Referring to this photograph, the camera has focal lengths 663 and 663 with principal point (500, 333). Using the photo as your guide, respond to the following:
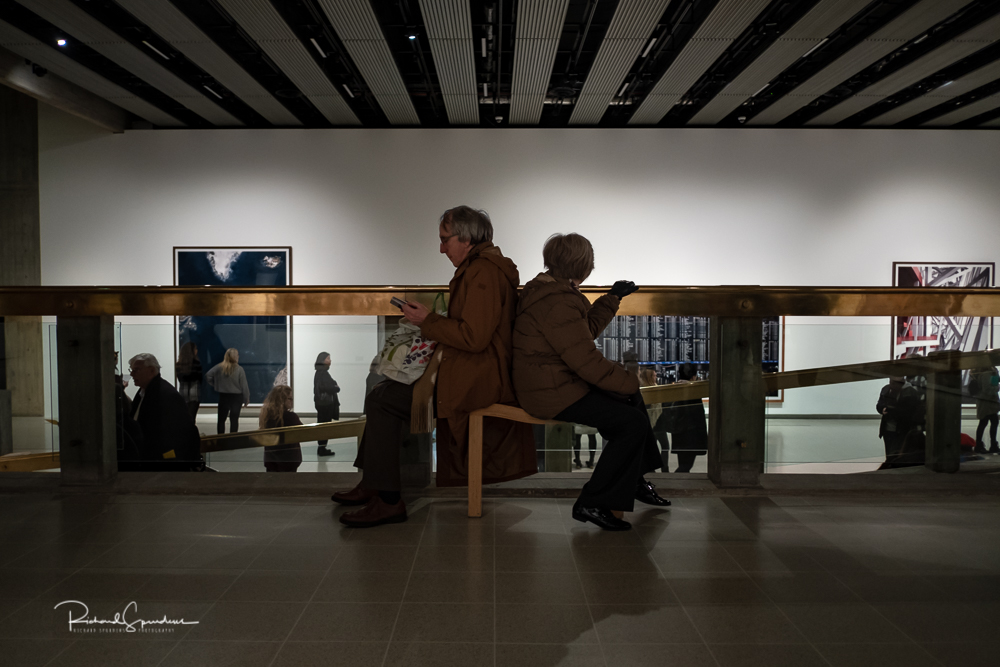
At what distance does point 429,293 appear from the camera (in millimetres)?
3070

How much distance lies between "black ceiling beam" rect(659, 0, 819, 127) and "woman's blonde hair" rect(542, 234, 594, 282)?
3.97m

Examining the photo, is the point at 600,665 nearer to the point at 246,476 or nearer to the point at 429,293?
the point at 429,293

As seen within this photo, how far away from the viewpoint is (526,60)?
6.24 meters

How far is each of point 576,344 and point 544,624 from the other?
1.03 meters

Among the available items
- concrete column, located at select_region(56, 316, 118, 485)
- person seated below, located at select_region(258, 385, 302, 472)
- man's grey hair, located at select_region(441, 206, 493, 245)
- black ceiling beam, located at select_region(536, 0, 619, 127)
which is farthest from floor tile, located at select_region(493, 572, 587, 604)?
black ceiling beam, located at select_region(536, 0, 619, 127)

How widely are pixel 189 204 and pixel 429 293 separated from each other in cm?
621

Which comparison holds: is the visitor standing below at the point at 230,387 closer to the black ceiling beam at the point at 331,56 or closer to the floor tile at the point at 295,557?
the floor tile at the point at 295,557

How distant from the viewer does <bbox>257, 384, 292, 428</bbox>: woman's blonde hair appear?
321cm

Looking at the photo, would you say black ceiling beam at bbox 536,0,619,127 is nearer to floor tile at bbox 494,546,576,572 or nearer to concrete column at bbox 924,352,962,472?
concrete column at bbox 924,352,962,472

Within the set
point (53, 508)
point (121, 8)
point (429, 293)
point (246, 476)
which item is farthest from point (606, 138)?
point (53, 508)

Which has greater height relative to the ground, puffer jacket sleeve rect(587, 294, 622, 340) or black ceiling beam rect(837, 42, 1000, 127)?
black ceiling beam rect(837, 42, 1000, 127)

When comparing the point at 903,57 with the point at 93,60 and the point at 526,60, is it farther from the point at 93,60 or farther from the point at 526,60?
the point at 93,60

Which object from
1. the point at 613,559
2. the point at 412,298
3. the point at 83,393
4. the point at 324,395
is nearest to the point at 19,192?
the point at 83,393

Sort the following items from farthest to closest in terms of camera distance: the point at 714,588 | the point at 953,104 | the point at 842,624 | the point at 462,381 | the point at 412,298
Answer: the point at 953,104 → the point at 412,298 → the point at 462,381 → the point at 714,588 → the point at 842,624
